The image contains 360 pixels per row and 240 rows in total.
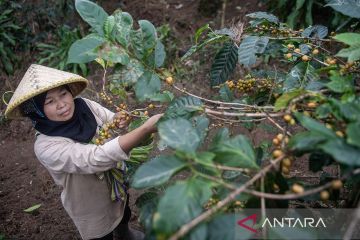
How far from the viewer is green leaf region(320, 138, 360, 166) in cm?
76

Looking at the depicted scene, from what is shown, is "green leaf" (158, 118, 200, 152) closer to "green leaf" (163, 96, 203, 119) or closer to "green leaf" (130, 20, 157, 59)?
"green leaf" (163, 96, 203, 119)

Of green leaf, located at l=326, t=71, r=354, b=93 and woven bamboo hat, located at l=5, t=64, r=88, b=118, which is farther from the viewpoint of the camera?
woven bamboo hat, located at l=5, t=64, r=88, b=118

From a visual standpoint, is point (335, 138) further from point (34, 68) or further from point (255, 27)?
point (34, 68)

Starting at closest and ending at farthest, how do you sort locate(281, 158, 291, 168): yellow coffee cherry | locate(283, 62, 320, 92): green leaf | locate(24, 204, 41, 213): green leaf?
1. locate(281, 158, 291, 168): yellow coffee cherry
2. locate(283, 62, 320, 92): green leaf
3. locate(24, 204, 41, 213): green leaf

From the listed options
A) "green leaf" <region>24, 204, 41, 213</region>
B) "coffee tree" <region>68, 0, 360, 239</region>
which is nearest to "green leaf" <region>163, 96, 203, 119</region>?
"coffee tree" <region>68, 0, 360, 239</region>

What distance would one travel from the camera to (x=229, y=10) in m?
5.02

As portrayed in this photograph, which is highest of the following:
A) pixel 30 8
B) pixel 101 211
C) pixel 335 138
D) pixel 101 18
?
pixel 101 18

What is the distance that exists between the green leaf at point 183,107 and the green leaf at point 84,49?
311mm

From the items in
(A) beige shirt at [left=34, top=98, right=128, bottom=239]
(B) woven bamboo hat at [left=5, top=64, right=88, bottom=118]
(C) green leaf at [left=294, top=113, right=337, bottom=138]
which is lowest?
(A) beige shirt at [left=34, top=98, right=128, bottom=239]

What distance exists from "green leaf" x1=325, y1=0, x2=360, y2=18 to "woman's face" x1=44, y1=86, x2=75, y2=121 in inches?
49.3

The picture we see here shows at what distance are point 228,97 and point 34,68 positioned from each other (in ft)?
3.14

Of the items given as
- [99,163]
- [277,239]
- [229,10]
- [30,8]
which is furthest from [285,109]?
[30,8]

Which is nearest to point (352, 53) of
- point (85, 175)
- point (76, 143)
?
point (76, 143)

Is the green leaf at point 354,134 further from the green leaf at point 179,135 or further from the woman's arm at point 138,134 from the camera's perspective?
the woman's arm at point 138,134
